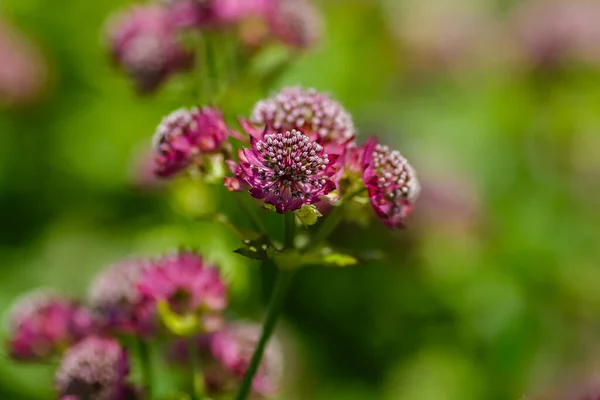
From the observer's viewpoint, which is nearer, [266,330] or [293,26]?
[266,330]

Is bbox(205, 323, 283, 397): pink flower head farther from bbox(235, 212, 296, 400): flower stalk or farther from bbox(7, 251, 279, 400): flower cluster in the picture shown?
bbox(235, 212, 296, 400): flower stalk

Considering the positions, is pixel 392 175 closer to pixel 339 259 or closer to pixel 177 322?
pixel 339 259

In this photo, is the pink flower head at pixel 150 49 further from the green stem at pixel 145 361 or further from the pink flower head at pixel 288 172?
the pink flower head at pixel 288 172

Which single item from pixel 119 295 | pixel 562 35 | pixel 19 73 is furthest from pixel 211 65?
pixel 562 35

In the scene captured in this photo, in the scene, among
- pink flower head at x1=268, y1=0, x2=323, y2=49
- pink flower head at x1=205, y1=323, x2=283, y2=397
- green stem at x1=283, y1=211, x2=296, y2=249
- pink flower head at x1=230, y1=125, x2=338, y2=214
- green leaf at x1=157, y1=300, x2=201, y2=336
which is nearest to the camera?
pink flower head at x1=230, y1=125, x2=338, y2=214

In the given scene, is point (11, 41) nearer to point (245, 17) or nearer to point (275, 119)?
point (245, 17)

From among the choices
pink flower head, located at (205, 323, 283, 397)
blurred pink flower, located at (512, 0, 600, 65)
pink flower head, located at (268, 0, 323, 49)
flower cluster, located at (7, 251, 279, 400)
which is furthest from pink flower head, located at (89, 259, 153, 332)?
blurred pink flower, located at (512, 0, 600, 65)

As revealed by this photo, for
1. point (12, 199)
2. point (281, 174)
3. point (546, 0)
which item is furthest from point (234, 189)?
point (546, 0)

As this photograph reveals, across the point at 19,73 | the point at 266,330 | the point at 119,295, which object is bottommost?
the point at 19,73
